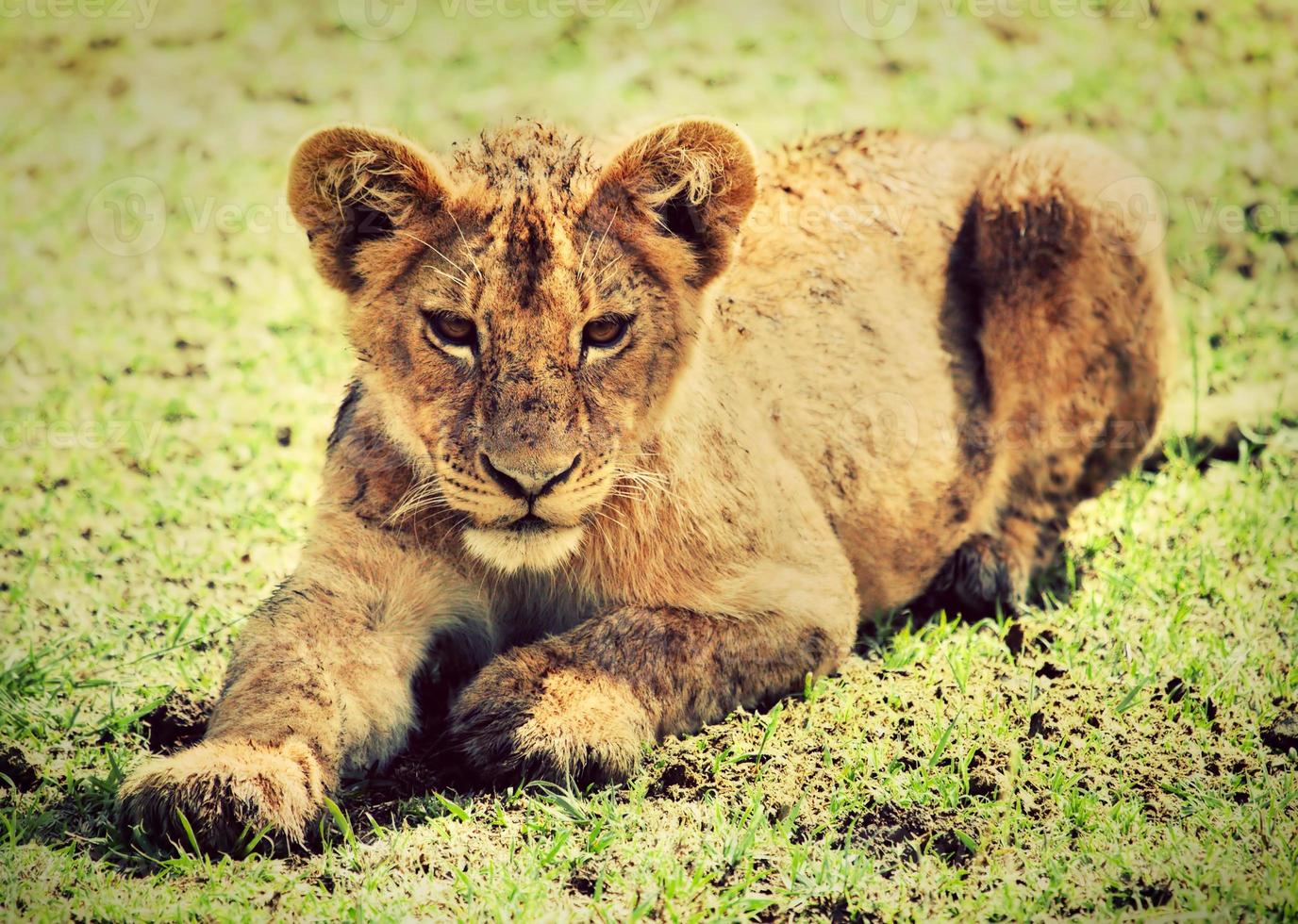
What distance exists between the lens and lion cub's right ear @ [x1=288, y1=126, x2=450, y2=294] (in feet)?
13.3

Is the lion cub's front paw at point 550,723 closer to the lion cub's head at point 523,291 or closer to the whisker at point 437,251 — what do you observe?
the lion cub's head at point 523,291

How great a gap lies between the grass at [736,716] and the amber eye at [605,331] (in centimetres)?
97

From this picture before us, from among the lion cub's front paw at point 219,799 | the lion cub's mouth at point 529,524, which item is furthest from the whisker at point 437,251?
the lion cub's front paw at point 219,799

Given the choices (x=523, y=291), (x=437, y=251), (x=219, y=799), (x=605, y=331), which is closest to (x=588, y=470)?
(x=605, y=331)

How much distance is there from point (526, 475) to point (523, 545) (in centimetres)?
31

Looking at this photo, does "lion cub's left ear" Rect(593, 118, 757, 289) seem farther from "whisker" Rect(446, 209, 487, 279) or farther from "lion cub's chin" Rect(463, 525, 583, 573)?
"lion cub's chin" Rect(463, 525, 583, 573)

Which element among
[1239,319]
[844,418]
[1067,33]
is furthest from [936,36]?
[844,418]

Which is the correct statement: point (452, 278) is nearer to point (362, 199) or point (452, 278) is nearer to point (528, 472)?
point (362, 199)

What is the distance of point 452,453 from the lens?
3.99m

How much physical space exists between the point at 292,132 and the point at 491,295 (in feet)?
17.7

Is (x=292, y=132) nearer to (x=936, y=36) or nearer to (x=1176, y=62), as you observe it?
(x=936, y=36)

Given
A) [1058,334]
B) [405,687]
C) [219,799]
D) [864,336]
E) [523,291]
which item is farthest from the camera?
[1058,334]

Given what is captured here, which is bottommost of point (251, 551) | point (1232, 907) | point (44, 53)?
point (1232, 907)

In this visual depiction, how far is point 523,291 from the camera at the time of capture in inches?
156
